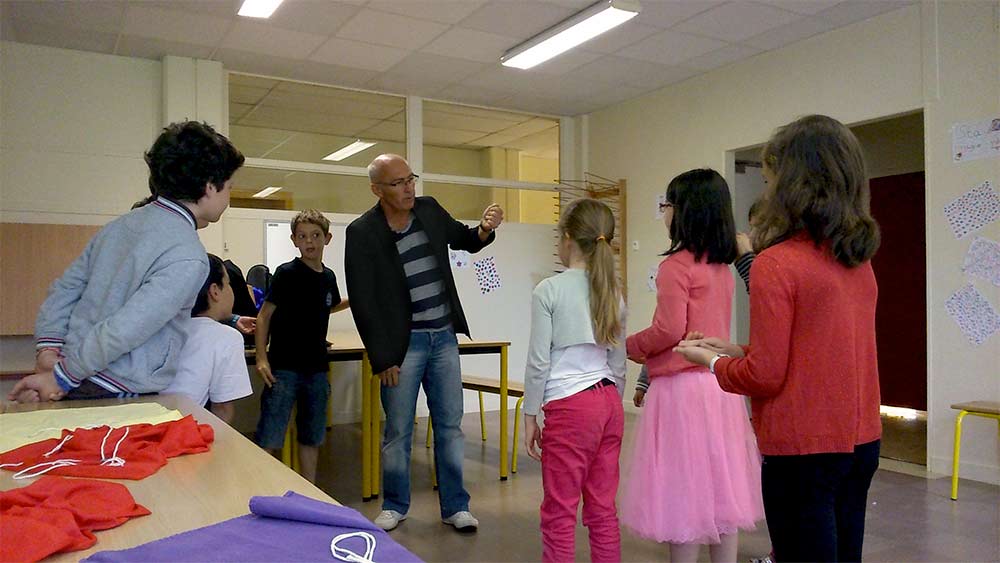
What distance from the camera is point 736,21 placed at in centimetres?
430

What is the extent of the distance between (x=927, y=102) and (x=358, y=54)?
3.60 meters

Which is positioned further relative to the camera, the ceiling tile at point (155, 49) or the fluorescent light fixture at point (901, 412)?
the fluorescent light fixture at point (901, 412)

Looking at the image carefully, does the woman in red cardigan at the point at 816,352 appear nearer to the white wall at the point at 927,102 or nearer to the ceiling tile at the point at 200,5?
the white wall at the point at 927,102

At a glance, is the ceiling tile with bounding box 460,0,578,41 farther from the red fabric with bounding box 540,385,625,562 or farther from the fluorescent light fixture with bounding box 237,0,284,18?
the red fabric with bounding box 540,385,625,562

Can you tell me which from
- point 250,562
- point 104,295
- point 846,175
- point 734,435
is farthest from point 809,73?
point 250,562

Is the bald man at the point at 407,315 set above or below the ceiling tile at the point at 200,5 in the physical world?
below

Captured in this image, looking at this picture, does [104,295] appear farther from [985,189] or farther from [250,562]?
[985,189]

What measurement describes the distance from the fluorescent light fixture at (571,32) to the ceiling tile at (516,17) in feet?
0.18

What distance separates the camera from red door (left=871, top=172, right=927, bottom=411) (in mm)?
5559

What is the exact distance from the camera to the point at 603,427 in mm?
1987

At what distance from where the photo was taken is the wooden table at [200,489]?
803 mm

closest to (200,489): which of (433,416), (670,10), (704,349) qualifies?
(704,349)

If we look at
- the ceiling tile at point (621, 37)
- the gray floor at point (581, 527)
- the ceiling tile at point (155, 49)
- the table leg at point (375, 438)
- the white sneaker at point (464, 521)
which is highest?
the ceiling tile at point (621, 37)

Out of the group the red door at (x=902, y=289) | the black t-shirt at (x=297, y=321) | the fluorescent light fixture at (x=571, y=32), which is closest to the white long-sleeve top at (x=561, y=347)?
the black t-shirt at (x=297, y=321)
